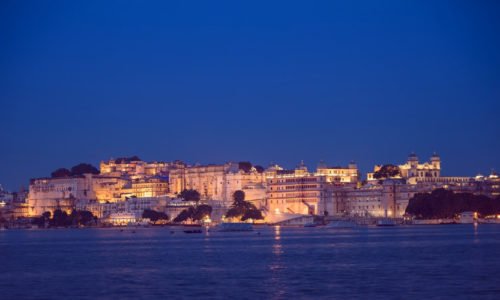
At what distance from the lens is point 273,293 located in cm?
3066

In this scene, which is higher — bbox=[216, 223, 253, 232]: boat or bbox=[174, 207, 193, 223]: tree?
bbox=[174, 207, 193, 223]: tree

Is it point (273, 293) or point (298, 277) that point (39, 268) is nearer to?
point (298, 277)

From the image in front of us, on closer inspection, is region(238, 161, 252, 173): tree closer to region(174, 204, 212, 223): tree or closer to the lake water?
region(174, 204, 212, 223): tree

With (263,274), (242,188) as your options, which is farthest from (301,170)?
(263,274)

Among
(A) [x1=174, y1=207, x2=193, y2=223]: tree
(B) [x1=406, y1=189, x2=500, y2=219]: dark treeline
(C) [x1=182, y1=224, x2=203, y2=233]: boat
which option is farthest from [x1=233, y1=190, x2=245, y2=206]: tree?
(B) [x1=406, y1=189, x2=500, y2=219]: dark treeline

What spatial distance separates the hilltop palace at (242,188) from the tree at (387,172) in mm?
892

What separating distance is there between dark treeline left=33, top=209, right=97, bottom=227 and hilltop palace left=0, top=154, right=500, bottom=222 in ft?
10.1

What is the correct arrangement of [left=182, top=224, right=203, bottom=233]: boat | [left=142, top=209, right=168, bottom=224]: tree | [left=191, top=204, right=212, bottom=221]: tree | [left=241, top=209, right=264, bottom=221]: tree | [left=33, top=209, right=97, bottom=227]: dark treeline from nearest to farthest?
[left=182, top=224, right=203, bottom=233]: boat
[left=241, top=209, right=264, bottom=221]: tree
[left=191, top=204, right=212, bottom=221]: tree
[left=142, top=209, right=168, bottom=224]: tree
[left=33, top=209, right=97, bottom=227]: dark treeline

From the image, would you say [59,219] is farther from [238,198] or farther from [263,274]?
[263,274]

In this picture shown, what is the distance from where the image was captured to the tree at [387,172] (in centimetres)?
13888

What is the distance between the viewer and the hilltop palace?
412 feet

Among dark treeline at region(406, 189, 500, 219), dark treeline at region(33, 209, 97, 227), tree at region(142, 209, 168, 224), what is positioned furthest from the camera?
dark treeline at region(33, 209, 97, 227)

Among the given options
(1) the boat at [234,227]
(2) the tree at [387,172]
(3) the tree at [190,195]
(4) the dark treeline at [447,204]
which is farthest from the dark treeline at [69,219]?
(4) the dark treeline at [447,204]

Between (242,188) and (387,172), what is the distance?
719 inches
